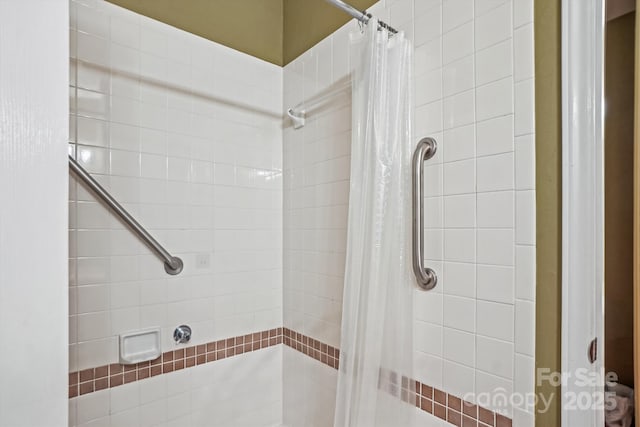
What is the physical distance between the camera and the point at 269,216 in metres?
1.70

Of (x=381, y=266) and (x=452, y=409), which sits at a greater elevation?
(x=381, y=266)

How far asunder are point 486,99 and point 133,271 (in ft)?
4.44

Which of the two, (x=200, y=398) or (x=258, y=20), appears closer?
(x=200, y=398)

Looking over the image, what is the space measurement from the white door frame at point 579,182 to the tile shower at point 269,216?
74 mm

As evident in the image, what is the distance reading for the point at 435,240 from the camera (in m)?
1.07

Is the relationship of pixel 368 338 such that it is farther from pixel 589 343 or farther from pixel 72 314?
pixel 72 314

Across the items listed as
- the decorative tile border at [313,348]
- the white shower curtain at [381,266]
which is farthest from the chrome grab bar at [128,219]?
the white shower curtain at [381,266]

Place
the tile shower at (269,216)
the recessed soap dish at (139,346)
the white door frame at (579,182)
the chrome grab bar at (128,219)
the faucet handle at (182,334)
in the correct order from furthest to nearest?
the faucet handle at (182,334), the recessed soap dish at (139,346), the chrome grab bar at (128,219), the tile shower at (269,216), the white door frame at (579,182)

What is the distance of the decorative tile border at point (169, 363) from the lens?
1210 mm

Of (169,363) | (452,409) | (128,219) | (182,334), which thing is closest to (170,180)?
(128,219)

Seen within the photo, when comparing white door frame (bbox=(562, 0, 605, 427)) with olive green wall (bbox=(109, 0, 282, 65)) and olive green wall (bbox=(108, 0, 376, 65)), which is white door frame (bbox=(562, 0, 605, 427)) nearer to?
olive green wall (bbox=(108, 0, 376, 65))

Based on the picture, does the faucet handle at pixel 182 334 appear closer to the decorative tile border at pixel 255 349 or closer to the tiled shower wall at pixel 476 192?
the decorative tile border at pixel 255 349

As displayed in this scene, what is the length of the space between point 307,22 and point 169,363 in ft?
5.39

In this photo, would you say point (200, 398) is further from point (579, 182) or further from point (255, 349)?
point (579, 182)
